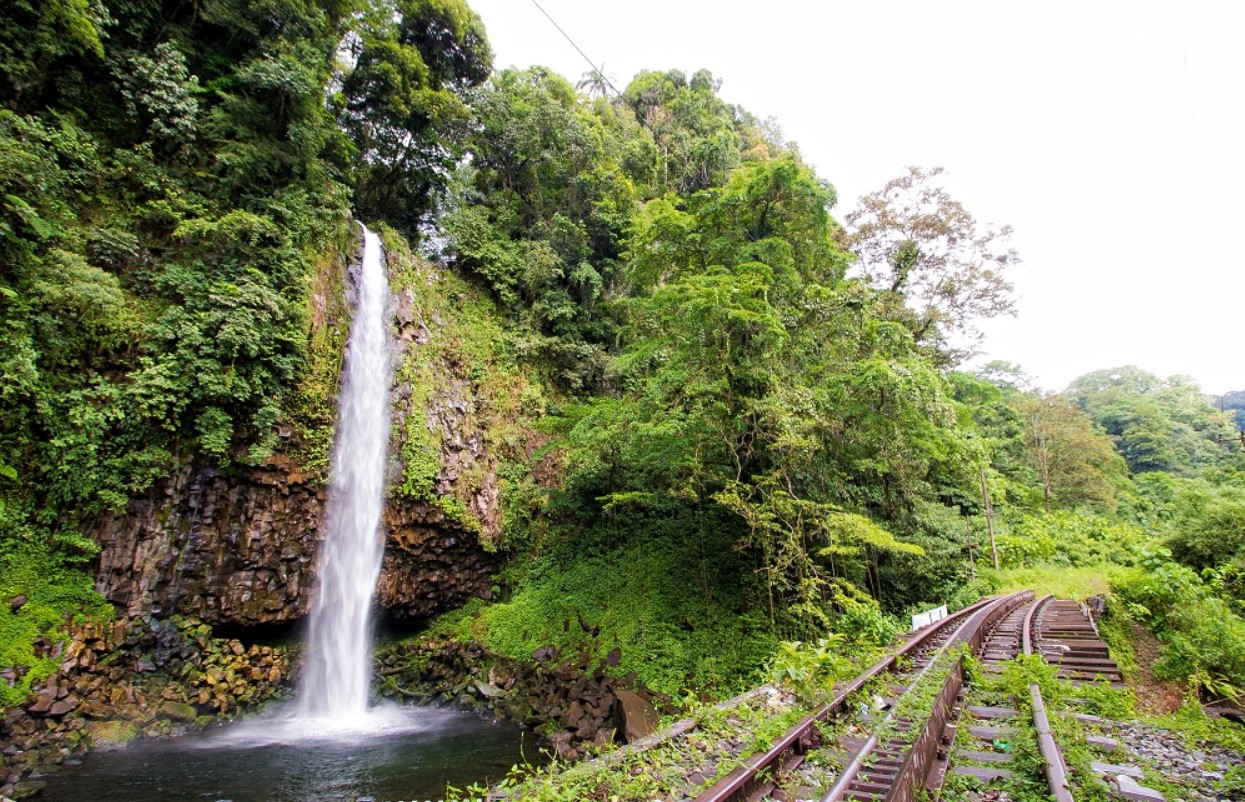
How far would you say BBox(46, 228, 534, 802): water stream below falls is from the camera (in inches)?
272

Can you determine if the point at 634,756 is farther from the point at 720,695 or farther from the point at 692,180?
the point at 692,180

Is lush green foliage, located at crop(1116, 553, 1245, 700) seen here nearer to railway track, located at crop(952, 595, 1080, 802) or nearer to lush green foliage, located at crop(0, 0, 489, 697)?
railway track, located at crop(952, 595, 1080, 802)

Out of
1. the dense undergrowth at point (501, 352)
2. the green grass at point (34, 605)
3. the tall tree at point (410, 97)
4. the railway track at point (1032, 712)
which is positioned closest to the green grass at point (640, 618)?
the dense undergrowth at point (501, 352)

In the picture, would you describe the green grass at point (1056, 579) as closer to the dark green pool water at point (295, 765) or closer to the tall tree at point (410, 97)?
the dark green pool water at point (295, 765)

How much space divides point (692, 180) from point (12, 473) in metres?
21.3

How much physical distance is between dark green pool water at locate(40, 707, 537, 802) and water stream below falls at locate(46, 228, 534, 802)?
0.02m

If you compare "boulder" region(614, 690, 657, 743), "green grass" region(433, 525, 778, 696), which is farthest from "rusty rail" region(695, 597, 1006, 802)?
"boulder" region(614, 690, 657, 743)

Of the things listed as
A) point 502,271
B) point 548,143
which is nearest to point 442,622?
point 502,271

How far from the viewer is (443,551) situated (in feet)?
42.3

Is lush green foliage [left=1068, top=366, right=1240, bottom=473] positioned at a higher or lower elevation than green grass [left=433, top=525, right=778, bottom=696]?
higher

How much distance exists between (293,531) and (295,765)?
4476mm

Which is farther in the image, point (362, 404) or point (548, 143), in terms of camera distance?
point (548, 143)

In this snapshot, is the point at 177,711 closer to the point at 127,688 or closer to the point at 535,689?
the point at 127,688

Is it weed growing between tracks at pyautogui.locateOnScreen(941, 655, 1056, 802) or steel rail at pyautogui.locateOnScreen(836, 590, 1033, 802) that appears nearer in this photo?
steel rail at pyautogui.locateOnScreen(836, 590, 1033, 802)
